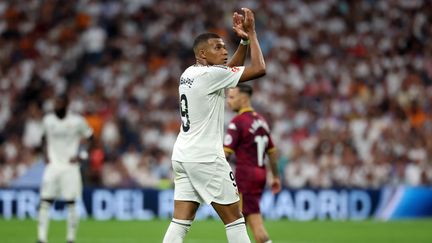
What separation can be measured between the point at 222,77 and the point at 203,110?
0.33 meters

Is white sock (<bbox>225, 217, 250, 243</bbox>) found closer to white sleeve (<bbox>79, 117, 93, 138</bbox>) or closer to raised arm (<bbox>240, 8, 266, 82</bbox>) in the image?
raised arm (<bbox>240, 8, 266, 82</bbox>)

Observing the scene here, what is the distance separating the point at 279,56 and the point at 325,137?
12.1ft

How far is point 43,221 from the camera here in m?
13.6

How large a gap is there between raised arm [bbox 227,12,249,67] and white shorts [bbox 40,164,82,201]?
641 cm

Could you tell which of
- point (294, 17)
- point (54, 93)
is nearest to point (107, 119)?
point (54, 93)

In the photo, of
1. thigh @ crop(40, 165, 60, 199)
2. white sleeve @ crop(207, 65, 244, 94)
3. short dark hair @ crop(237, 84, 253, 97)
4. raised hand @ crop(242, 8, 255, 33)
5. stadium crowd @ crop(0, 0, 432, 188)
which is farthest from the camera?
stadium crowd @ crop(0, 0, 432, 188)

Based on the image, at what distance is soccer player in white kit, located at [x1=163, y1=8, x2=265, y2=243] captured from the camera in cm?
814

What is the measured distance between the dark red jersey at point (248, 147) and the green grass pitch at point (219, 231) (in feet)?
14.0

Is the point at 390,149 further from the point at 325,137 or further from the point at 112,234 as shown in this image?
the point at 112,234

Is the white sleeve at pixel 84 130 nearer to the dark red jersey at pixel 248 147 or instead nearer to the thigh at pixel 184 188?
the dark red jersey at pixel 248 147

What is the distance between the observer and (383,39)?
2580cm

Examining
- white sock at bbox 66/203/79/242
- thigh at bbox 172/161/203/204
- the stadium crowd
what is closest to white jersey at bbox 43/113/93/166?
white sock at bbox 66/203/79/242

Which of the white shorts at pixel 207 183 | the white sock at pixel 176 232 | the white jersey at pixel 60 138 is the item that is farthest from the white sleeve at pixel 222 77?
the white jersey at pixel 60 138

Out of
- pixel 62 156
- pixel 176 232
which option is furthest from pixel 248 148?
pixel 62 156
